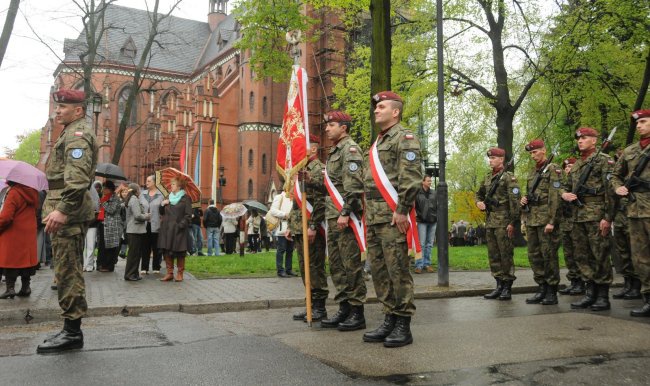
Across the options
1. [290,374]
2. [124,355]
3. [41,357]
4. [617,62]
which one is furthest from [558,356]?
[617,62]

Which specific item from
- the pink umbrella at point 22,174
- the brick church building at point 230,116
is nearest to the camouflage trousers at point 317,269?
the pink umbrella at point 22,174

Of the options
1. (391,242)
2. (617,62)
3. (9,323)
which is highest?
(617,62)

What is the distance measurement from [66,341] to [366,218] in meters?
2.99

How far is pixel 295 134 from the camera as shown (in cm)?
715

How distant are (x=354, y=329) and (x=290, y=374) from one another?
211 cm

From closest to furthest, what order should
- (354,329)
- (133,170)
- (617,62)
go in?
Result: (354,329), (617,62), (133,170)

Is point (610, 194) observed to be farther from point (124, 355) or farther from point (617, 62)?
point (617, 62)

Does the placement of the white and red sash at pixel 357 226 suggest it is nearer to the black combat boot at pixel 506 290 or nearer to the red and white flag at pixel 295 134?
the red and white flag at pixel 295 134

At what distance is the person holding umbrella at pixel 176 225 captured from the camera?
36.6 feet

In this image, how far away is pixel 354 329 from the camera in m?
6.25

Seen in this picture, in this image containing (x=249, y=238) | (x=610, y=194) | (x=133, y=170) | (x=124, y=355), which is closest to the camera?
(x=124, y=355)

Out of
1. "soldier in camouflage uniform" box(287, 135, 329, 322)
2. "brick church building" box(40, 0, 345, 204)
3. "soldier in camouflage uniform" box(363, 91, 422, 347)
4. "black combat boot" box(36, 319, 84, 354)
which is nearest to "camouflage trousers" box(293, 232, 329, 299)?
"soldier in camouflage uniform" box(287, 135, 329, 322)

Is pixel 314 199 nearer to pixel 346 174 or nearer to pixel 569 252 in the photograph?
pixel 346 174

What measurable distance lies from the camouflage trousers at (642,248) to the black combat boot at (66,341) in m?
6.18
